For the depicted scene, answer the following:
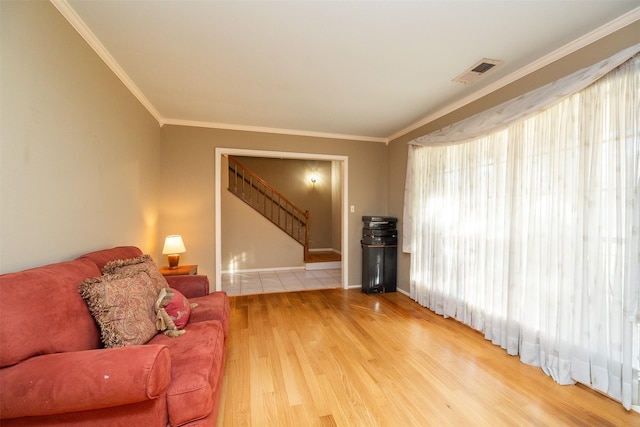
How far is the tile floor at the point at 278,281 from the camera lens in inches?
166

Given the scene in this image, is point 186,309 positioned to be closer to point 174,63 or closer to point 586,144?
point 174,63

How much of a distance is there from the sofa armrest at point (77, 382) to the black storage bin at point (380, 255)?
3.31 meters

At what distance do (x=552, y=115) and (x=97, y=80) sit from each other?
3.57 metres

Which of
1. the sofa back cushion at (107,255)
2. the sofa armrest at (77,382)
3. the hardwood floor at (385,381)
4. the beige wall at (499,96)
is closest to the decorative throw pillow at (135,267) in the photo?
the sofa back cushion at (107,255)

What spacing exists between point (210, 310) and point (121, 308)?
70cm

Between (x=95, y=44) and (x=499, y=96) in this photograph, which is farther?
(x=499, y=96)

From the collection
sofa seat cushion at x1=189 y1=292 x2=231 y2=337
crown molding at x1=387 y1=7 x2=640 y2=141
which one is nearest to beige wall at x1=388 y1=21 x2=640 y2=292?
crown molding at x1=387 y1=7 x2=640 y2=141

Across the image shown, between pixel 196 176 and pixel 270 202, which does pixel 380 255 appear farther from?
pixel 270 202

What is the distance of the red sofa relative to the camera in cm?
92

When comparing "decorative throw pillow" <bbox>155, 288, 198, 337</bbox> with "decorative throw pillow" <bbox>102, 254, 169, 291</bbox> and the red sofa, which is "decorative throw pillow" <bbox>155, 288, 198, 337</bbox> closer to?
"decorative throw pillow" <bbox>102, 254, 169, 291</bbox>

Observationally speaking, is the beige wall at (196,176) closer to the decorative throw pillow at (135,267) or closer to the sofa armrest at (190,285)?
the sofa armrest at (190,285)

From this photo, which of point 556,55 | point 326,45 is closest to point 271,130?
point 326,45

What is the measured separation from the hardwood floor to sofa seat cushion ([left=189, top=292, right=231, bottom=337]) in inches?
17.4

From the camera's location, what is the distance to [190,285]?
236 cm
